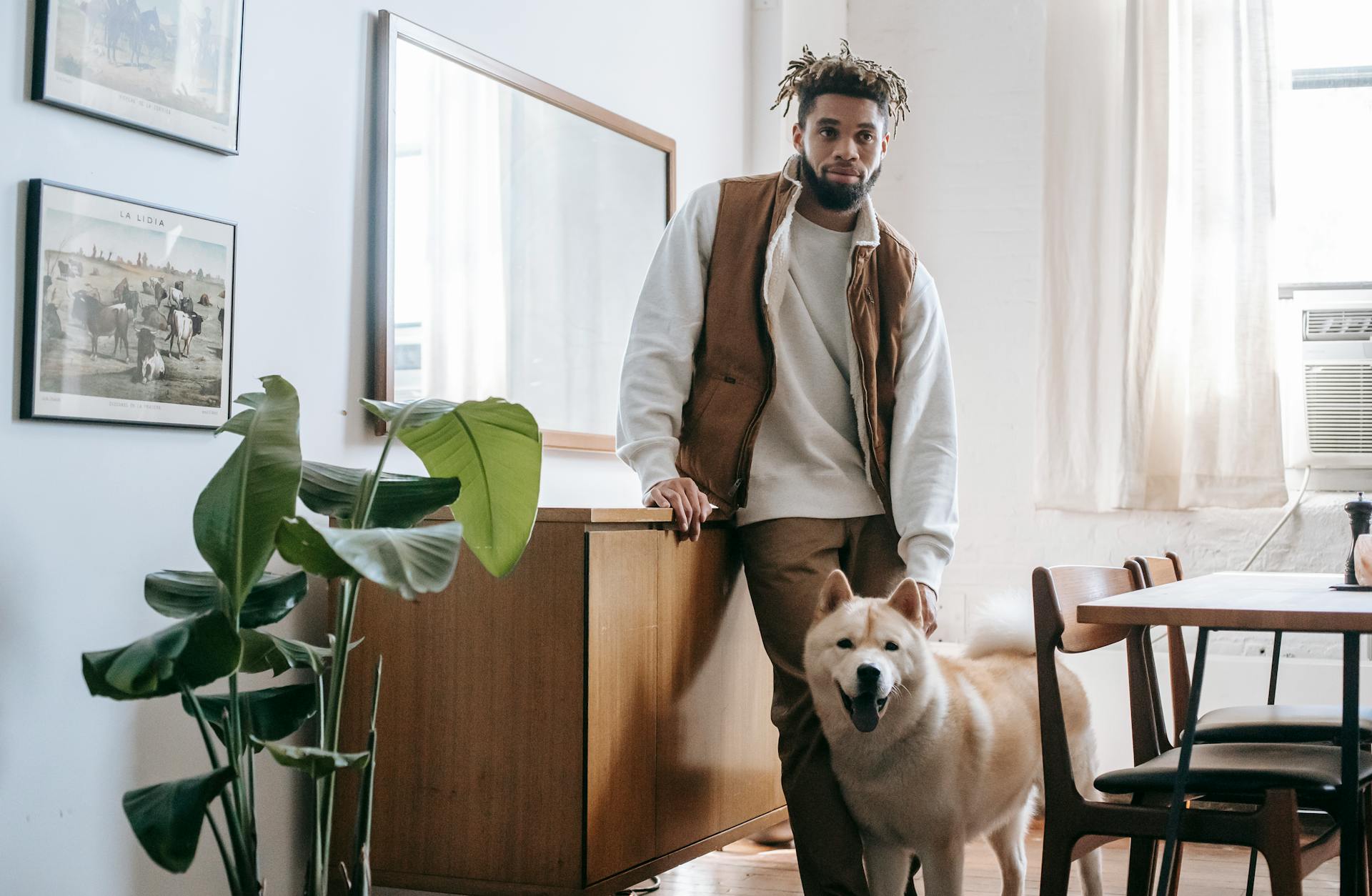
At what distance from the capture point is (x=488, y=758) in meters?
1.82

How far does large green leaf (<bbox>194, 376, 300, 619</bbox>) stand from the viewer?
1.25 meters

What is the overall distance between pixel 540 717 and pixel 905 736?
0.59 meters

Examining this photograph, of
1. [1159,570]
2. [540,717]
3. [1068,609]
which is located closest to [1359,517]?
[1159,570]

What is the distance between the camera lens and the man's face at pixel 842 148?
2141 mm

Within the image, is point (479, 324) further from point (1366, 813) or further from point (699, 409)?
point (1366, 813)

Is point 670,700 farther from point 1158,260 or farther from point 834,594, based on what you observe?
point 1158,260

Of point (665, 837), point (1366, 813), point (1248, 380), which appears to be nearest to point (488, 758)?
point (665, 837)

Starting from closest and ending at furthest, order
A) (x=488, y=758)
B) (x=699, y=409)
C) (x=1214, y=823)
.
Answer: (x=1214, y=823) < (x=488, y=758) < (x=699, y=409)

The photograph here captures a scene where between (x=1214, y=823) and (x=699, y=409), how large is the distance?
103cm

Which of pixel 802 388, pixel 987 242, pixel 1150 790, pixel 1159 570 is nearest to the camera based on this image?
pixel 1150 790

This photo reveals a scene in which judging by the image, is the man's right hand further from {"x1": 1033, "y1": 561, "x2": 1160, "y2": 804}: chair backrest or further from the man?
{"x1": 1033, "y1": 561, "x2": 1160, "y2": 804}: chair backrest

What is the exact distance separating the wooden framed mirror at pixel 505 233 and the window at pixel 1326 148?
1920 millimetres

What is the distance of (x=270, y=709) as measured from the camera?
1.51 metres

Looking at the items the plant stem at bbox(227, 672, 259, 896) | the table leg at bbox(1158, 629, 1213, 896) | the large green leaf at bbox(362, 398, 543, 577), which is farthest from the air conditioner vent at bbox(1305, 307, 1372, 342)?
the plant stem at bbox(227, 672, 259, 896)
